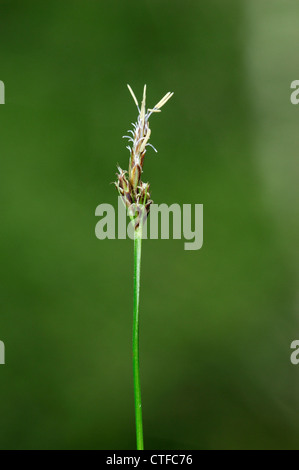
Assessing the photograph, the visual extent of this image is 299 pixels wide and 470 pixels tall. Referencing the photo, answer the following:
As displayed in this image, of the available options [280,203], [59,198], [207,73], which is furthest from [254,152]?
[59,198]

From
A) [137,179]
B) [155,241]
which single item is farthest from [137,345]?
[155,241]

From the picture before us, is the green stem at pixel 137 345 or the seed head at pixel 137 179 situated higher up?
the seed head at pixel 137 179

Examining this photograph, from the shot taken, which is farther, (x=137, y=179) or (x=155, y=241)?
(x=155, y=241)

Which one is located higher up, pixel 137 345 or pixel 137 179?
pixel 137 179

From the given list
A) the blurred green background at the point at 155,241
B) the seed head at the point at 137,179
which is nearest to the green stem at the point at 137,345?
the seed head at the point at 137,179

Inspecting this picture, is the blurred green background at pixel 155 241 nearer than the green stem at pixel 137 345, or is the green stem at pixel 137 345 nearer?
the green stem at pixel 137 345

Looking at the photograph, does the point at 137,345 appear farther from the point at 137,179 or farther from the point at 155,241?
the point at 155,241

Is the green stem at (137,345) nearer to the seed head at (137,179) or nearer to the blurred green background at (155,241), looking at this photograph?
the seed head at (137,179)

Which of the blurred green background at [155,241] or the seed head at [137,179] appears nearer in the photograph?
the seed head at [137,179]
